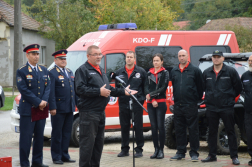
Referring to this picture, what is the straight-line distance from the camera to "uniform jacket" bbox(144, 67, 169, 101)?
24.6 feet

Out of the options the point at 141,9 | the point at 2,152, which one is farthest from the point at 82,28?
the point at 2,152

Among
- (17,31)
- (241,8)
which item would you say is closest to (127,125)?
(17,31)

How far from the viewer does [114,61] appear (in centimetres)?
915

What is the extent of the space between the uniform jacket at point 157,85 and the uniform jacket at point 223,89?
87 centimetres

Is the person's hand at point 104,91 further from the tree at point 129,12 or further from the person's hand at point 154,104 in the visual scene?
the tree at point 129,12

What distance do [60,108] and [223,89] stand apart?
119 inches

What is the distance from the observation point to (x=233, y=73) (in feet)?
23.1

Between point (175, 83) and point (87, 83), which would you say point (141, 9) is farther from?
point (87, 83)

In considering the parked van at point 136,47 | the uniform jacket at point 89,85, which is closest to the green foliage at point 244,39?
the parked van at point 136,47

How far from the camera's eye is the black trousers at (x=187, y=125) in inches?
285

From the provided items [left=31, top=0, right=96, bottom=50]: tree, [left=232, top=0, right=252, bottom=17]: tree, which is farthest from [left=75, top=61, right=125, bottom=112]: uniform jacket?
[left=232, top=0, right=252, bottom=17]: tree

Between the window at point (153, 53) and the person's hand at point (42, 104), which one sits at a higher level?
the window at point (153, 53)

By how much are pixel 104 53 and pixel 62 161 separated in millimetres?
2910

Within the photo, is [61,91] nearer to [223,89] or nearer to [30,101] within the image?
[30,101]
